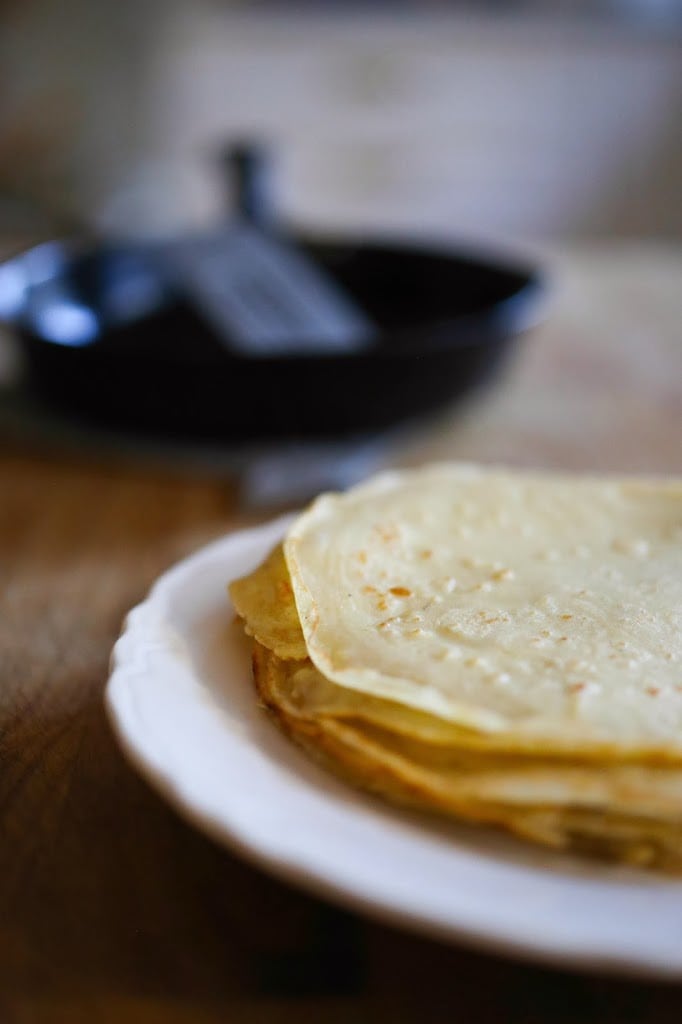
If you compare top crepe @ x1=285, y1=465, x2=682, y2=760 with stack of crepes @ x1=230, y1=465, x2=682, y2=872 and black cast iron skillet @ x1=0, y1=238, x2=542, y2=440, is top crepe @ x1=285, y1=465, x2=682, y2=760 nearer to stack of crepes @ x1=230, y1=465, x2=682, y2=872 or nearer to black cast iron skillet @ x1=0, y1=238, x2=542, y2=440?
stack of crepes @ x1=230, y1=465, x2=682, y2=872

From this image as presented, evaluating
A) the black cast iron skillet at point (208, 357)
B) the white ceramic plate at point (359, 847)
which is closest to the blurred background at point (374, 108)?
the black cast iron skillet at point (208, 357)

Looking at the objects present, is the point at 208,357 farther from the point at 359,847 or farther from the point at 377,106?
the point at 377,106

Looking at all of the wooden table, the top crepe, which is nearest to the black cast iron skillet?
the wooden table

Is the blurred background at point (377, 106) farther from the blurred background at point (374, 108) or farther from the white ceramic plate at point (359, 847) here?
the white ceramic plate at point (359, 847)

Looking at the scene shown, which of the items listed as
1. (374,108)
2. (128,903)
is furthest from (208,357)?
(374,108)

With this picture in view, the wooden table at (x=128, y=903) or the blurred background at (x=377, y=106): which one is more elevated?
the wooden table at (x=128, y=903)
